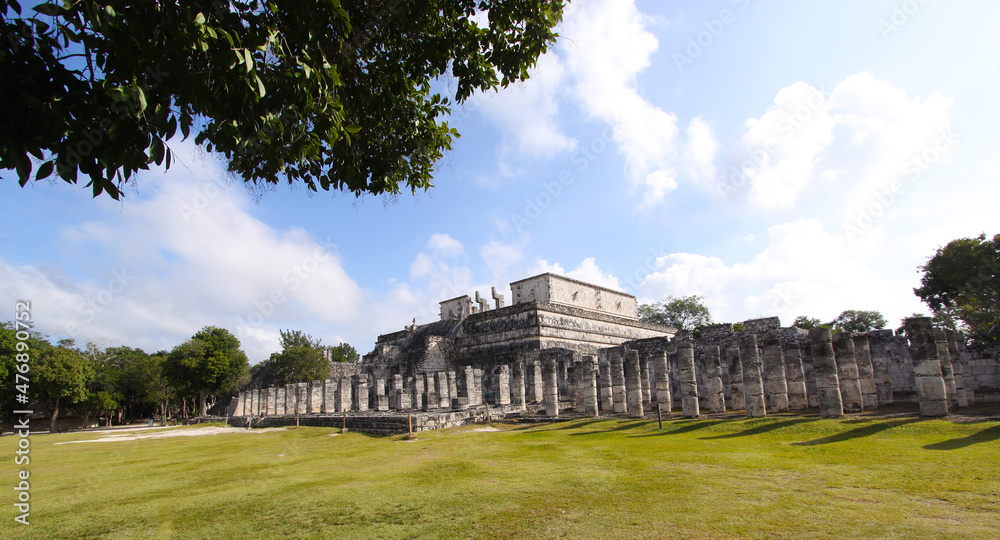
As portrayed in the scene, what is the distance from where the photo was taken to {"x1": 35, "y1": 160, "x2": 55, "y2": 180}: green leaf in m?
A: 3.05

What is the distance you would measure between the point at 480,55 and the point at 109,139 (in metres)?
4.23

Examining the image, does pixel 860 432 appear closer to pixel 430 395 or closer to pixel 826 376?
pixel 826 376

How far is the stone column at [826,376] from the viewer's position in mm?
10312

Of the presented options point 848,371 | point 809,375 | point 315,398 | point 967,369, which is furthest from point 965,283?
A: point 315,398

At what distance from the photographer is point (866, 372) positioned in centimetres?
1235

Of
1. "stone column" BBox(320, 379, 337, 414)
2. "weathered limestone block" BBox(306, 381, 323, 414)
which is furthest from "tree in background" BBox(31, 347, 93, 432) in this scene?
"stone column" BBox(320, 379, 337, 414)

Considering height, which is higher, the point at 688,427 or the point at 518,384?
the point at 518,384

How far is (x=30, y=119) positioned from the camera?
288cm

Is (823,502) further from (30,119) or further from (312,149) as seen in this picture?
(30,119)

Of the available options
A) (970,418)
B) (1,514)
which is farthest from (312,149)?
(970,418)

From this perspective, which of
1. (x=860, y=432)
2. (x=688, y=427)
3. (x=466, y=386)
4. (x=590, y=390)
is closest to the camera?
(x=860, y=432)

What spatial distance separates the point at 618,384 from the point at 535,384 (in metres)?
5.15

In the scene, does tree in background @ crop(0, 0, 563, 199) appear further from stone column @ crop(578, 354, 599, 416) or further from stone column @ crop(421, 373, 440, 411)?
stone column @ crop(421, 373, 440, 411)

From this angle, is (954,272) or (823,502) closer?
(823,502)
